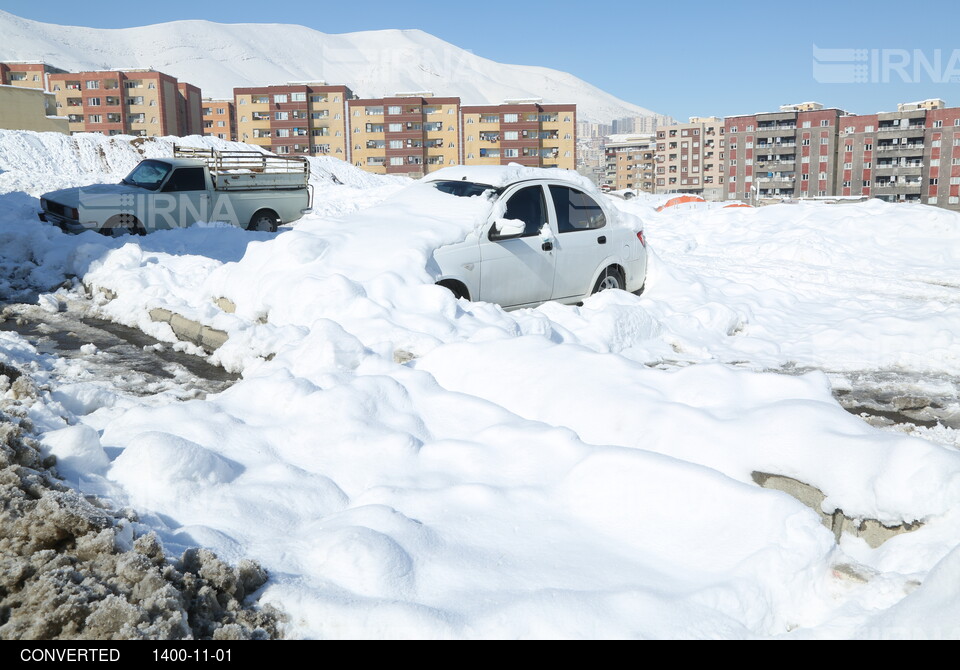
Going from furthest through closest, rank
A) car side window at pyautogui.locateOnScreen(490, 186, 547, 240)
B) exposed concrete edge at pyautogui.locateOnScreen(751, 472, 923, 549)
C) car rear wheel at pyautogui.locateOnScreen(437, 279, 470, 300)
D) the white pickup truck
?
the white pickup truck < car side window at pyautogui.locateOnScreen(490, 186, 547, 240) < car rear wheel at pyautogui.locateOnScreen(437, 279, 470, 300) < exposed concrete edge at pyautogui.locateOnScreen(751, 472, 923, 549)

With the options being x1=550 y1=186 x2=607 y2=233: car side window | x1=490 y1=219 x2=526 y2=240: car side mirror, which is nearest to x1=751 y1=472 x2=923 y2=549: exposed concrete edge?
x1=490 y1=219 x2=526 y2=240: car side mirror

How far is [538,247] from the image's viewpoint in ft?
28.9

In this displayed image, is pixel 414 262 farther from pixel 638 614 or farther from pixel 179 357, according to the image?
pixel 638 614

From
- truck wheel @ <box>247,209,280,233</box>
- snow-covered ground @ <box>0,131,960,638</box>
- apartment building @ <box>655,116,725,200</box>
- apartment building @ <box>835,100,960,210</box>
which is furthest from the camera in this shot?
apartment building @ <box>655,116,725,200</box>

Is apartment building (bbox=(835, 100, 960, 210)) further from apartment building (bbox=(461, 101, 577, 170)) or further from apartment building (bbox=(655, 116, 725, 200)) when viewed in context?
apartment building (bbox=(461, 101, 577, 170))

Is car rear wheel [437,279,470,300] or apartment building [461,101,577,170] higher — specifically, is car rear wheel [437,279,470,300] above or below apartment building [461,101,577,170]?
below

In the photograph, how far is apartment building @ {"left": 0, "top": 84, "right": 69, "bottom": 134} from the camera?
129ft

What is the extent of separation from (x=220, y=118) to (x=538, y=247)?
434 feet

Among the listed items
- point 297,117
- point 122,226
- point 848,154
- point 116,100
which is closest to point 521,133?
point 297,117

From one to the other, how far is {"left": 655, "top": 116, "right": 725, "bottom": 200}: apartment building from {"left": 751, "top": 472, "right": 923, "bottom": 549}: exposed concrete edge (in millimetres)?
150415

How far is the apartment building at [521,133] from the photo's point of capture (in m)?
103

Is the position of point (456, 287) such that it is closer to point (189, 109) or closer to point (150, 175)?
point (150, 175)

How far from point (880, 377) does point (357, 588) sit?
630cm

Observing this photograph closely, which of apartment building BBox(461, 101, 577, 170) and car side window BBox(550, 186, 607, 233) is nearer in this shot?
car side window BBox(550, 186, 607, 233)
